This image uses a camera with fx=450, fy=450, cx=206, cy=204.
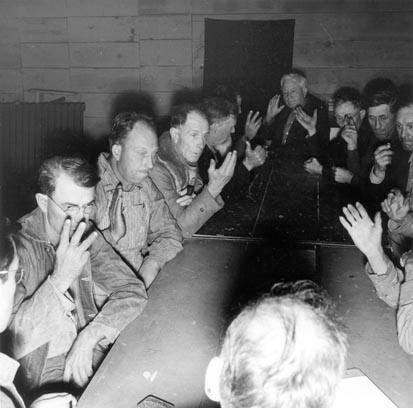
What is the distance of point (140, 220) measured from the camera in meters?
2.47

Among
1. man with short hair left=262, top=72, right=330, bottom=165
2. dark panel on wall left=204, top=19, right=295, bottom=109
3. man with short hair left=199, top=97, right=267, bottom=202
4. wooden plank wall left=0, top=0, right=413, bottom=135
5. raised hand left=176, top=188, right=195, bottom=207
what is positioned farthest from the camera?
dark panel on wall left=204, top=19, right=295, bottom=109

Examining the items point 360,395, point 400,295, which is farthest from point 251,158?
point 360,395

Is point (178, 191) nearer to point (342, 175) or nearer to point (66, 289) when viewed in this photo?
point (66, 289)

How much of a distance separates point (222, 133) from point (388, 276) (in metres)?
2.14

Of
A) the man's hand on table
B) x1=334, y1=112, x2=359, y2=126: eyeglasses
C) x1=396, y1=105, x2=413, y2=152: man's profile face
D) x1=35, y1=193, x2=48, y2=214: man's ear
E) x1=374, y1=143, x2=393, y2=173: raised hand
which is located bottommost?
the man's hand on table

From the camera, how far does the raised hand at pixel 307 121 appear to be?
4.38 metres

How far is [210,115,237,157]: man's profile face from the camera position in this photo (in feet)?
12.0

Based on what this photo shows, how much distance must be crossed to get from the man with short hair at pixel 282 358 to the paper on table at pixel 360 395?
0.51m

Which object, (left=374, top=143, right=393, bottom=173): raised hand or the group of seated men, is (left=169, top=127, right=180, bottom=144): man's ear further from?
(left=374, top=143, right=393, bottom=173): raised hand

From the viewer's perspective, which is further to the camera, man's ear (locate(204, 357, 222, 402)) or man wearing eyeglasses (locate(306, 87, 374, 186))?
man wearing eyeglasses (locate(306, 87, 374, 186))

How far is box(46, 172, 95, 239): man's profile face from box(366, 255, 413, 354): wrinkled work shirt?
4.21 ft

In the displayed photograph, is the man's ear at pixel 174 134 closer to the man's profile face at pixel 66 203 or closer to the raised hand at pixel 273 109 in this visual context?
the man's profile face at pixel 66 203

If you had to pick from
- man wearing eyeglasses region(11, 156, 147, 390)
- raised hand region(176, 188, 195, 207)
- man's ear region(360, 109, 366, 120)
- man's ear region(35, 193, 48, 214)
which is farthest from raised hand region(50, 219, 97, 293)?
man's ear region(360, 109, 366, 120)

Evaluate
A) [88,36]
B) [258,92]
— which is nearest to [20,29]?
[88,36]
